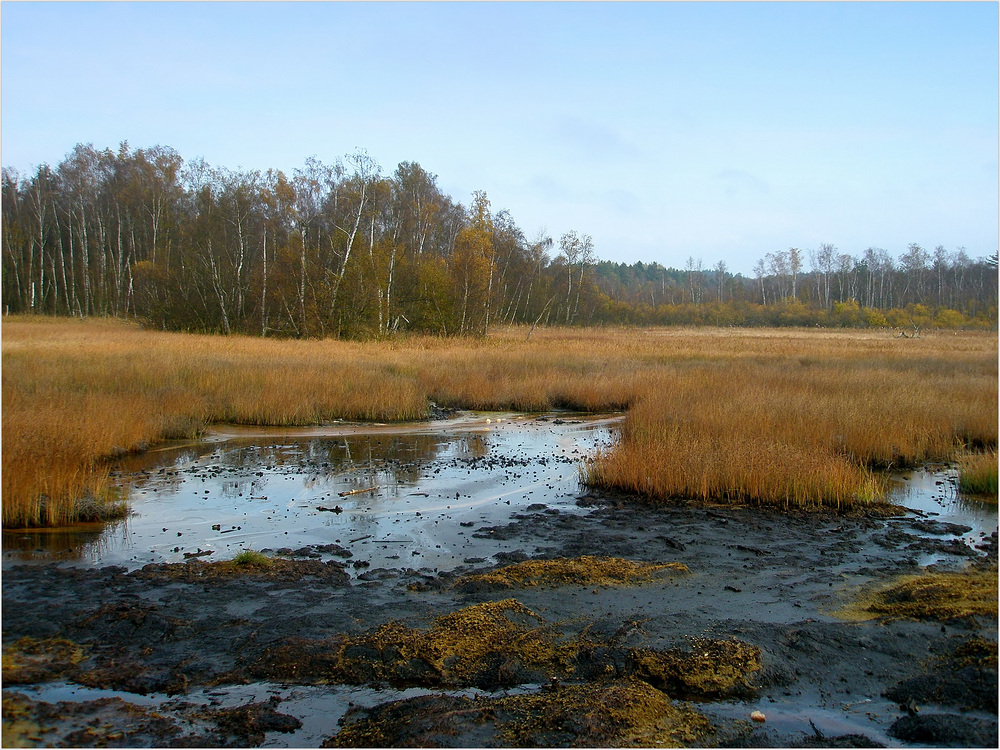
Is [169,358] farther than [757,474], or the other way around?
[169,358]

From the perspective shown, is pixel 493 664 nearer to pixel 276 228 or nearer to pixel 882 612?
pixel 882 612

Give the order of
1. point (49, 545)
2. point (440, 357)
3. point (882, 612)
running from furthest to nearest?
point (440, 357), point (49, 545), point (882, 612)

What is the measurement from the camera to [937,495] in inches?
384

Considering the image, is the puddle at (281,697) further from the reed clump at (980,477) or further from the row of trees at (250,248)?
the row of trees at (250,248)

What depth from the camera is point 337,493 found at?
9.88 meters

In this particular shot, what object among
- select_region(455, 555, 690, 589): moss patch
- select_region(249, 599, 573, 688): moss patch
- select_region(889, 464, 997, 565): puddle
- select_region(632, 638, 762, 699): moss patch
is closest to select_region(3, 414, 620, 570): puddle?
select_region(455, 555, 690, 589): moss patch

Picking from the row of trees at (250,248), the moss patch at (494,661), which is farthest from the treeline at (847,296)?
the row of trees at (250,248)

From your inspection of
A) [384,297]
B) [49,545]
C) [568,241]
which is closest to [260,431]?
[49,545]

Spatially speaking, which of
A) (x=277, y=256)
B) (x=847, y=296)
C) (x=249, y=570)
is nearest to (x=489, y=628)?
(x=249, y=570)

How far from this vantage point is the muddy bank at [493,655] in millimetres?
3938

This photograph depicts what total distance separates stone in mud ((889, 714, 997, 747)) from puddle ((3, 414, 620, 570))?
4.03 metres

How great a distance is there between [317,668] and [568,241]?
55.0m

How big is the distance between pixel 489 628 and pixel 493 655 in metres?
0.36

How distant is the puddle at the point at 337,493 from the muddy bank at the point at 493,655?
562 mm
